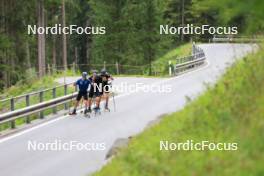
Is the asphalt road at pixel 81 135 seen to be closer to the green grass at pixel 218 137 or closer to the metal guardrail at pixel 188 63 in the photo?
the green grass at pixel 218 137

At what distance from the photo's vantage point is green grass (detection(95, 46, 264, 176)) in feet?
21.8

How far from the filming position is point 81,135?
1578 centimetres

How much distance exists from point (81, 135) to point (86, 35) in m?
74.7

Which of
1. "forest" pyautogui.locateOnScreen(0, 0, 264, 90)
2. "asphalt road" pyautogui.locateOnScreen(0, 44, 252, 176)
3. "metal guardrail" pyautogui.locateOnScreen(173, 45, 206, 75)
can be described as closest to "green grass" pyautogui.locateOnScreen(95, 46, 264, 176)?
"asphalt road" pyautogui.locateOnScreen(0, 44, 252, 176)

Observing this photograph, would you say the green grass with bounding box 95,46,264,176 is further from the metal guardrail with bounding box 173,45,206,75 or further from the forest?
the forest

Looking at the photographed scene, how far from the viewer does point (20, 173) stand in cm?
1149

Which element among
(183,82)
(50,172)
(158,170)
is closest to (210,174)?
(158,170)

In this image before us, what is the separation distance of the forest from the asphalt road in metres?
18.5

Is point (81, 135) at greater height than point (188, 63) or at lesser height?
lesser

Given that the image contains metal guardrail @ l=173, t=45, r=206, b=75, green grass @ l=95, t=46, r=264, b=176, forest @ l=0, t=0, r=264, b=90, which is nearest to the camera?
green grass @ l=95, t=46, r=264, b=176

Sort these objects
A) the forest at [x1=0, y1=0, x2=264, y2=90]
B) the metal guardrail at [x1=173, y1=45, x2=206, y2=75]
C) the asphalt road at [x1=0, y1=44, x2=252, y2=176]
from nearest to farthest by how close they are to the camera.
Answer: the asphalt road at [x1=0, y1=44, x2=252, y2=176] → the metal guardrail at [x1=173, y1=45, x2=206, y2=75] → the forest at [x1=0, y1=0, x2=264, y2=90]

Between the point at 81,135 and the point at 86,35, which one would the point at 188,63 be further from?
the point at 86,35

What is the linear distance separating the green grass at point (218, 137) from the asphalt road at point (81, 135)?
5.44 feet

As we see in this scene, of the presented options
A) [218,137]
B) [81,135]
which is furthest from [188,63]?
[218,137]
